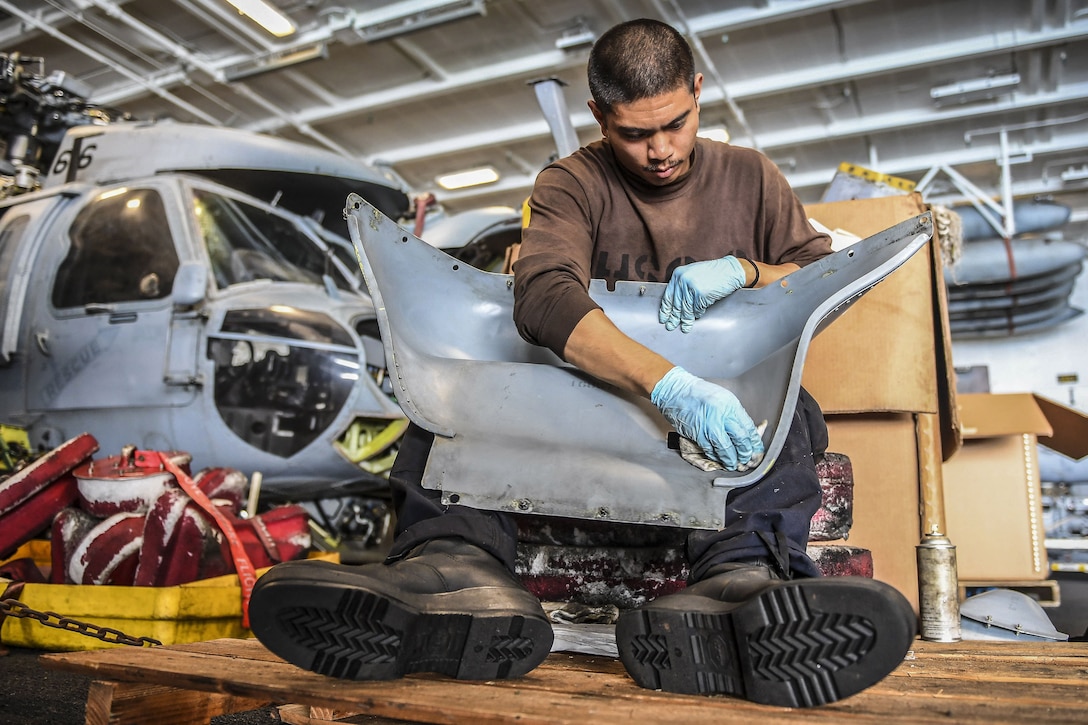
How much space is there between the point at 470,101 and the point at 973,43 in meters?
5.55

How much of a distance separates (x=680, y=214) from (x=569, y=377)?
0.52 meters

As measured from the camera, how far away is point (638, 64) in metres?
1.57

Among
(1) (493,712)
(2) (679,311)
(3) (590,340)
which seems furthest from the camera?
(2) (679,311)

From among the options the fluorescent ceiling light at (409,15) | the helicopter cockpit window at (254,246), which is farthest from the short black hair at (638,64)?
the fluorescent ceiling light at (409,15)

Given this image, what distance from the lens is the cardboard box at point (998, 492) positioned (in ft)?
10.6

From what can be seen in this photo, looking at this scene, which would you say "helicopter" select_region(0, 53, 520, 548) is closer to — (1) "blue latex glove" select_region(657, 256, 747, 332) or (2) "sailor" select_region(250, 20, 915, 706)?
(2) "sailor" select_region(250, 20, 915, 706)

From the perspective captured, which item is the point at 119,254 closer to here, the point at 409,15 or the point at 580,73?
the point at 409,15

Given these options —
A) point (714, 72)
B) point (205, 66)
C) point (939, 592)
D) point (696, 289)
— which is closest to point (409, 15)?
point (205, 66)

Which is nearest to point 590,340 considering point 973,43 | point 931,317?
point 931,317

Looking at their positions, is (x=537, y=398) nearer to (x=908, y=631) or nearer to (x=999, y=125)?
(x=908, y=631)

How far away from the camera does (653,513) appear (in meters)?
1.23

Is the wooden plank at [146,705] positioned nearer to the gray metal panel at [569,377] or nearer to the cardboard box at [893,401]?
the gray metal panel at [569,377]

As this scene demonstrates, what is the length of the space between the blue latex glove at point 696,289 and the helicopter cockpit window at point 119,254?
286 centimetres

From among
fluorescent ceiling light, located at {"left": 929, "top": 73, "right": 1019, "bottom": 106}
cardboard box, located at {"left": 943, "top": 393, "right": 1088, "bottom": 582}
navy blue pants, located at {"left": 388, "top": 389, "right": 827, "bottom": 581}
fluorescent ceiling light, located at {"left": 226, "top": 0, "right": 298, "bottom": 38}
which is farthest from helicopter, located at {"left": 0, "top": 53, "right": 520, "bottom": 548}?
fluorescent ceiling light, located at {"left": 929, "top": 73, "right": 1019, "bottom": 106}
